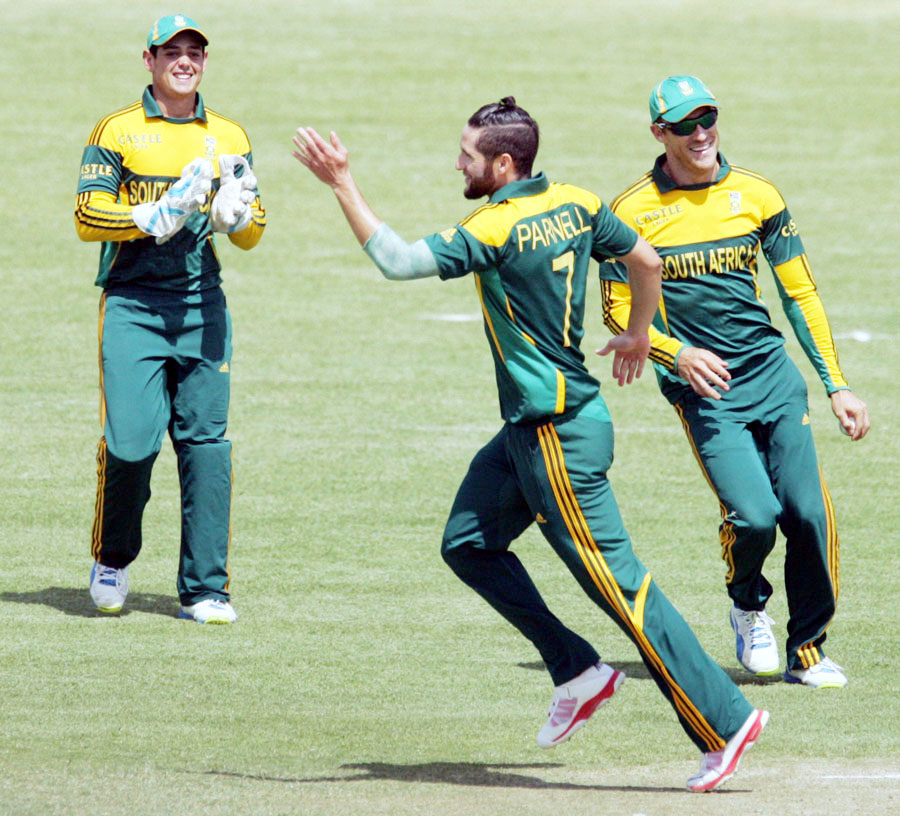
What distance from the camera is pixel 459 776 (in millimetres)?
5590

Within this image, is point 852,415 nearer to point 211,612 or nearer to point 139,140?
point 211,612

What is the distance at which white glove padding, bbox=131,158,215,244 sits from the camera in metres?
7.16

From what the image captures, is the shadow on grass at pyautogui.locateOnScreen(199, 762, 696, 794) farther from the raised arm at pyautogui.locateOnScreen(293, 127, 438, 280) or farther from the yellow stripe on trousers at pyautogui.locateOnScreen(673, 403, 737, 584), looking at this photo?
the raised arm at pyautogui.locateOnScreen(293, 127, 438, 280)

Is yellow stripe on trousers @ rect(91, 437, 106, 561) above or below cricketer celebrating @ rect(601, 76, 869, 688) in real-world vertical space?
below

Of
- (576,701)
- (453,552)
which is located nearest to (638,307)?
(453,552)

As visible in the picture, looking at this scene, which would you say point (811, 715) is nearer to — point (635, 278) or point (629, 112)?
point (635, 278)

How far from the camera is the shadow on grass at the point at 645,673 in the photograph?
269 inches

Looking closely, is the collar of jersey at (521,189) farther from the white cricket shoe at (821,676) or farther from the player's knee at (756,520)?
the white cricket shoe at (821,676)

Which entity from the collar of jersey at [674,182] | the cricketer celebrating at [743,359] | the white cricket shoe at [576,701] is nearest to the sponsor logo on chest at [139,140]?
the cricketer celebrating at [743,359]

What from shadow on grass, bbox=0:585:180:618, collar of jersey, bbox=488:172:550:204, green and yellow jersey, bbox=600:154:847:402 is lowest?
shadow on grass, bbox=0:585:180:618

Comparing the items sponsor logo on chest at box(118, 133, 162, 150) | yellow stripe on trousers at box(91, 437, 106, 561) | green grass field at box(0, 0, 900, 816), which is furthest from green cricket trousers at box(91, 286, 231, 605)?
sponsor logo on chest at box(118, 133, 162, 150)

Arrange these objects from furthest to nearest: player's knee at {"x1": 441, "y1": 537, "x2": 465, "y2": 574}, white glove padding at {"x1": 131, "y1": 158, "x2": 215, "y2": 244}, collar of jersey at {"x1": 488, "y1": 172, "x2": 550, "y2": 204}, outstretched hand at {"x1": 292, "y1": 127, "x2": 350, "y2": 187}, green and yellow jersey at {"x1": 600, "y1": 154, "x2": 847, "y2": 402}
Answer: white glove padding at {"x1": 131, "y1": 158, "x2": 215, "y2": 244}, green and yellow jersey at {"x1": 600, "y1": 154, "x2": 847, "y2": 402}, player's knee at {"x1": 441, "y1": 537, "x2": 465, "y2": 574}, collar of jersey at {"x1": 488, "y1": 172, "x2": 550, "y2": 204}, outstretched hand at {"x1": 292, "y1": 127, "x2": 350, "y2": 187}

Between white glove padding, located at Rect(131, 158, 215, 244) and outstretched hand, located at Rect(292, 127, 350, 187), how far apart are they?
2082mm

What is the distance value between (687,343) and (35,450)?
5.11 metres
